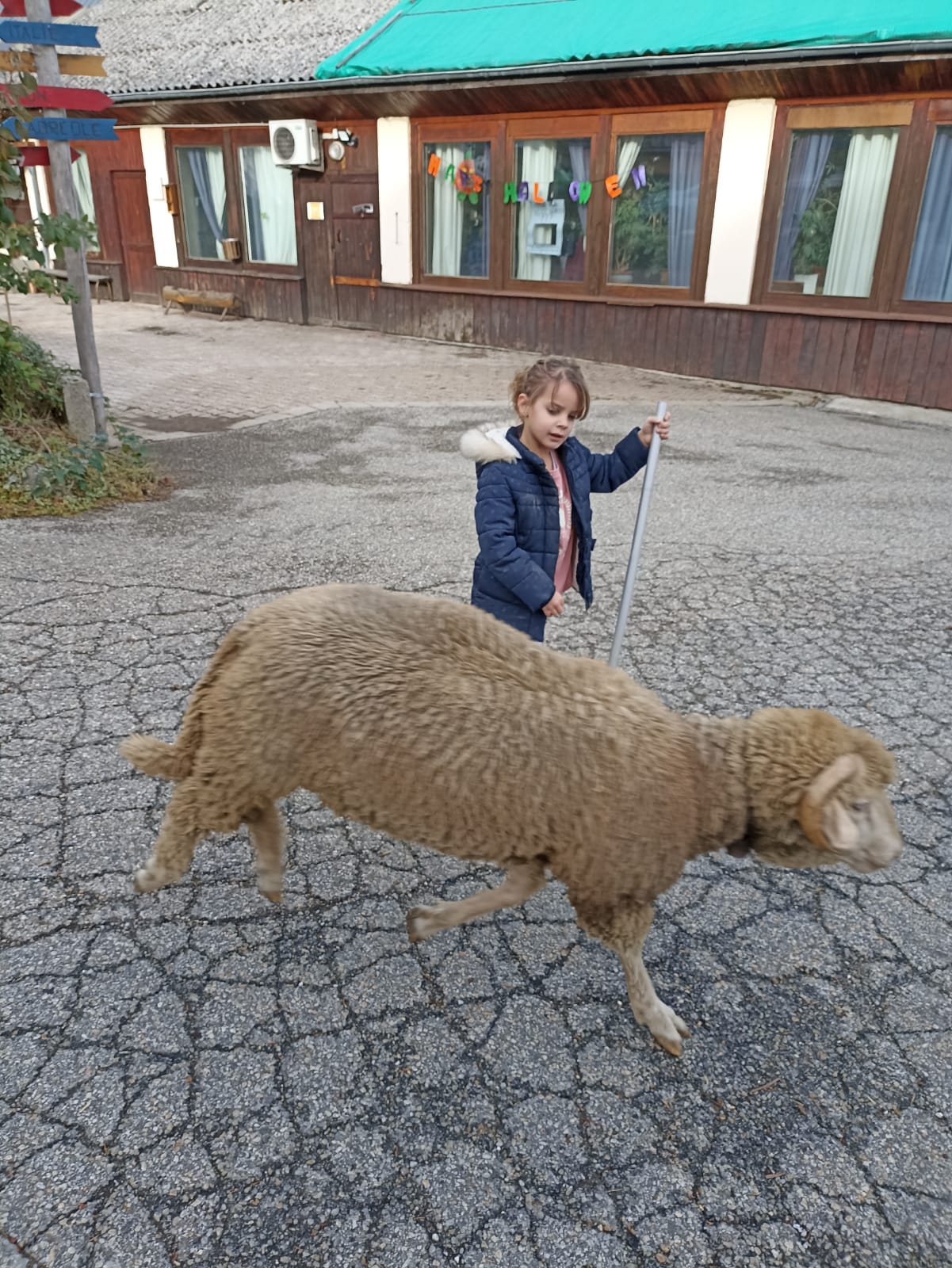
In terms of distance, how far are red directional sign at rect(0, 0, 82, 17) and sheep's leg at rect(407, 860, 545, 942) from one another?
7.17 meters

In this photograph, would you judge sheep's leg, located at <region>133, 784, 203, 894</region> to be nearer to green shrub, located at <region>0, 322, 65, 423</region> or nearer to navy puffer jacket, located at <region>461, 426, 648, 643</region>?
navy puffer jacket, located at <region>461, 426, 648, 643</region>

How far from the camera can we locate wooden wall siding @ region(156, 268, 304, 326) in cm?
1641

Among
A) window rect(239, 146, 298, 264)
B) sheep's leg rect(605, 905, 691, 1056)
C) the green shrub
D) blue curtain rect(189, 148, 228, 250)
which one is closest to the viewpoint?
sheep's leg rect(605, 905, 691, 1056)

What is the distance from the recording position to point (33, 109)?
6320 mm

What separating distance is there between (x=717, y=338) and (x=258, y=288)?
9.42 metres

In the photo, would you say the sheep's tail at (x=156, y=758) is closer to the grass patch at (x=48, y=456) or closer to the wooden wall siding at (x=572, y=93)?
the grass patch at (x=48, y=456)

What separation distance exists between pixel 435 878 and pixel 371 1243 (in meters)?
1.20

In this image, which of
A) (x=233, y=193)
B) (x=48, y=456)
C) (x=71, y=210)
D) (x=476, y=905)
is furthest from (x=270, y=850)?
(x=233, y=193)

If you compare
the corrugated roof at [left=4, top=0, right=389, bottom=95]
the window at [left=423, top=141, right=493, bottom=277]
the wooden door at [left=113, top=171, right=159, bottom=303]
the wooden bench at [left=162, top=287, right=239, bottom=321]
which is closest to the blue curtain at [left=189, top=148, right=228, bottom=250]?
the wooden bench at [left=162, top=287, right=239, bottom=321]

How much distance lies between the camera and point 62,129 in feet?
20.3

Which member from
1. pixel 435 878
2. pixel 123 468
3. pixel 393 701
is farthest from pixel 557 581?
pixel 123 468

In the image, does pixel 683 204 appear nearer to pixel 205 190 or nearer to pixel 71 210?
pixel 71 210

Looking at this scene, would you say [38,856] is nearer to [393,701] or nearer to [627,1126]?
[393,701]

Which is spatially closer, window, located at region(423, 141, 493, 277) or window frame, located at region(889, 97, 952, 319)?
window frame, located at region(889, 97, 952, 319)
